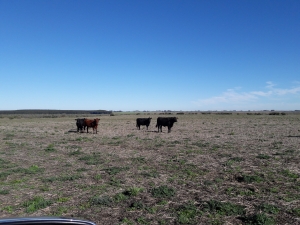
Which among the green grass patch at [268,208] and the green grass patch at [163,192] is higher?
the green grass patch at [268,208]

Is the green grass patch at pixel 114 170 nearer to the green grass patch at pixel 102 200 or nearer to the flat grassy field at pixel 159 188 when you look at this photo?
the flat grassy field at pixel 159 188

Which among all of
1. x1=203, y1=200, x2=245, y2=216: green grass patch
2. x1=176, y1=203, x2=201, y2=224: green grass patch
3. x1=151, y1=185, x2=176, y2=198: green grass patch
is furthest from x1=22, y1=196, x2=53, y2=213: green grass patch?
x1=203, y1=200, x2=245, y2=216: green grass patch

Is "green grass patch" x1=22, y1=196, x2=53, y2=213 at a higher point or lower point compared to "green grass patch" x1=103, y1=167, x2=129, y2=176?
lower

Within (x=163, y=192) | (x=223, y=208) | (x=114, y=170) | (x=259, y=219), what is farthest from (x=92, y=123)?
(x=259, y=219)

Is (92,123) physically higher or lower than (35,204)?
higher

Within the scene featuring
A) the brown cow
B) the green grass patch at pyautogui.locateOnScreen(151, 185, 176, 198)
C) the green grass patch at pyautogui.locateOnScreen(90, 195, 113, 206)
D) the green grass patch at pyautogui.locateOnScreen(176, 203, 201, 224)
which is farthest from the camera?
the brown cow

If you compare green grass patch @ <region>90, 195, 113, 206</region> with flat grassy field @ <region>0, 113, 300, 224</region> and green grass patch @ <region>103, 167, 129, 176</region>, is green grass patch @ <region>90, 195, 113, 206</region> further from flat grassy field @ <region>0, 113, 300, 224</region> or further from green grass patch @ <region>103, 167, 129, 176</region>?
green grass patch @ <region>103, 167, 129, 176</region>

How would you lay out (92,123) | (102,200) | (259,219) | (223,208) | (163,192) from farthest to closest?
(92,123), (163,192), (102,200), (223,208), (259,219)

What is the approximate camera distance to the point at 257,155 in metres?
12.5

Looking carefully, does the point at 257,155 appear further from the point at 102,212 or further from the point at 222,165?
the point at 102,212

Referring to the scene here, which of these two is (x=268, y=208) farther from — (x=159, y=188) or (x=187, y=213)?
(x=159, y=188)

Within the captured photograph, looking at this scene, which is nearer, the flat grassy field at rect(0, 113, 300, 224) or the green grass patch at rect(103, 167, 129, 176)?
the flat grassy field at rect(0, 113, 300, 224)

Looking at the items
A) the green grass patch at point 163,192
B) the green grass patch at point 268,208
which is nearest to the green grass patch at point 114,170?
the green grass patch at point 163,192

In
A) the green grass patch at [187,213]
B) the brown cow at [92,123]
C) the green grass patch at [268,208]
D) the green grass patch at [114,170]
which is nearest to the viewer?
the green grass patch at [187,213]
